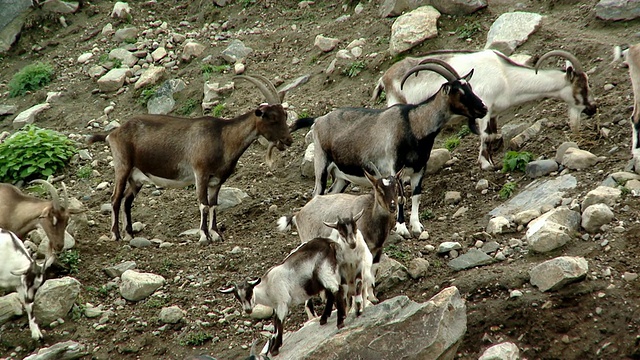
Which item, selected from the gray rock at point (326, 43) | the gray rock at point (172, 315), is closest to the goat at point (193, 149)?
the gray rock at point (172, 315)

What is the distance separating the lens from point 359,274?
6664 mm

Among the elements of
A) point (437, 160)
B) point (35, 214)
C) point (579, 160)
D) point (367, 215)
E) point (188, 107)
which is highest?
point (367, 215)

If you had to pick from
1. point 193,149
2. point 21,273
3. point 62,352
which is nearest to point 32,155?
point 193,149

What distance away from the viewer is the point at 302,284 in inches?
258

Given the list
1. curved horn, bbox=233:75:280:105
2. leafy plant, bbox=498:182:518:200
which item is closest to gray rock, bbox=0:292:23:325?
curved horn, bbox=233:75:280:105

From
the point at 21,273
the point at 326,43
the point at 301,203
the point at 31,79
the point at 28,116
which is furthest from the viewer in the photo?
the point at 31,79

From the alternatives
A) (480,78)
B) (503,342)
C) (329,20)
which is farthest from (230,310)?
(329,20)

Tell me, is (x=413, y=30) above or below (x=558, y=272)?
A: below

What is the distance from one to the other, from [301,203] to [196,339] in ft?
9.98

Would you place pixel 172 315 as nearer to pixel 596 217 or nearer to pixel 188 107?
pixel 596 217

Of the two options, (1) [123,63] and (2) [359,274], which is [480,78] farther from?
(1) [123,63]

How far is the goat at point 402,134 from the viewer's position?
9.06 metres

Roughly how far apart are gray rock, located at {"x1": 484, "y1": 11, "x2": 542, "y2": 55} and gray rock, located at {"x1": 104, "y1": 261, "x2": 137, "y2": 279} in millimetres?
6098

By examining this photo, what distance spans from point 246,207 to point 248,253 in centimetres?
166
